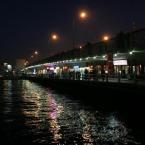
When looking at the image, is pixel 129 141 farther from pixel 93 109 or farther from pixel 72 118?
pixel 93 109

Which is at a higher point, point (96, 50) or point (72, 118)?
point (96, 50)

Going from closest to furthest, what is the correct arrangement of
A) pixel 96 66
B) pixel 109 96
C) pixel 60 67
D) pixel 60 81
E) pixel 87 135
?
pixel 87 135, pixel 109 96, pixel 60 81, pixel 96 66, pixel 60 67

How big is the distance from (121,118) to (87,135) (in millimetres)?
9711

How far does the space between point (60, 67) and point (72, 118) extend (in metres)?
94.6

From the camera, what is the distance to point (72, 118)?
37469 millimetres

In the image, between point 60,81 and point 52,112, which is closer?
point 52,112

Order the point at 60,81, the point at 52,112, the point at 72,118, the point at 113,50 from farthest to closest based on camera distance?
1. the point at 60,81
2. the point at 113,50
3. the point at 52,112
4. the point at 72,118

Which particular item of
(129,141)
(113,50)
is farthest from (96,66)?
(129,141)

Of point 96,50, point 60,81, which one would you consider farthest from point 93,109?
point 60,81

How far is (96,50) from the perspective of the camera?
74.8 metres

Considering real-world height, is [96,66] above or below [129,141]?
above

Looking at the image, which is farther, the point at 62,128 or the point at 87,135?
the point at 62,128

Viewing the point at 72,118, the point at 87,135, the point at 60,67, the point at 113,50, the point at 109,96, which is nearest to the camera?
the point at 87,135

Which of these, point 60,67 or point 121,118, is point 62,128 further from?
point 60,67
